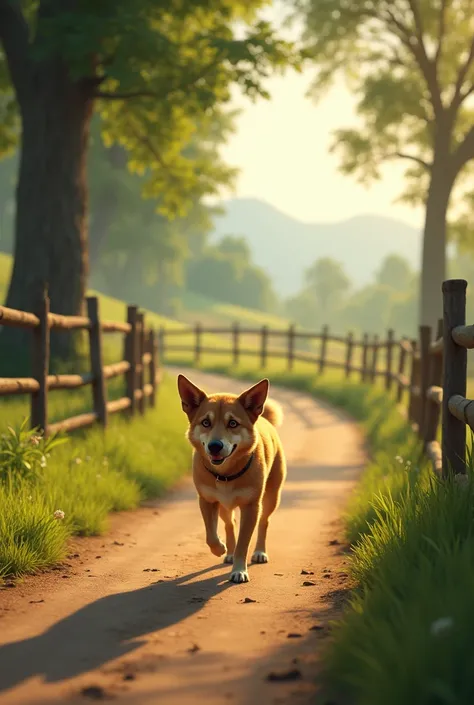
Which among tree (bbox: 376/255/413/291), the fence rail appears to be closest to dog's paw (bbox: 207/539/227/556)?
the fence rail

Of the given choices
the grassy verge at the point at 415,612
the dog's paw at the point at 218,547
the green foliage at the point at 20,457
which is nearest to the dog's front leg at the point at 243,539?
the dog's paw at the point at 218,547

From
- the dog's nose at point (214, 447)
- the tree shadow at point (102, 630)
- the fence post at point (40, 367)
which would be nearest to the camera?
the tree shadow at point (102, 630)

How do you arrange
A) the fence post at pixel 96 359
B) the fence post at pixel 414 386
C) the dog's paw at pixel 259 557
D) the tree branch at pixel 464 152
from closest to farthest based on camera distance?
1. the dog's paw at pixel 259 557
2. the fence post at pixel 96 359
3. the fence post at pixel 414 386
4. the tree branch at pixel 464 152

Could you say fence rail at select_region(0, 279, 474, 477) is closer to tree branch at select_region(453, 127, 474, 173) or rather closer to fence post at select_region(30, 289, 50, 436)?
fence post at select_region(30, 289, 50, 436)

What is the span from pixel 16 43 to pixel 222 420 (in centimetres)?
1087

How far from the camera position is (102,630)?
14.5ft

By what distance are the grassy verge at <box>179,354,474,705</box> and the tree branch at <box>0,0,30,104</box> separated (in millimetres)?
10791

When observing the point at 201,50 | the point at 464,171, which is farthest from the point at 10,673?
the point at 464,171

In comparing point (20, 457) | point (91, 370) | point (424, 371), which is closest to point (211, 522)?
point (20, 457)

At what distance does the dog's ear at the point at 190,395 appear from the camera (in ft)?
18.3

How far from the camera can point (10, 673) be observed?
12.4 ft

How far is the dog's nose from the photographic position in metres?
5.10

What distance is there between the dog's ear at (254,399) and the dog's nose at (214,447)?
50 centimetres

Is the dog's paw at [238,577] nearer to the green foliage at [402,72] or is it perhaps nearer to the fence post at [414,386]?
the fence post at [414,386]
